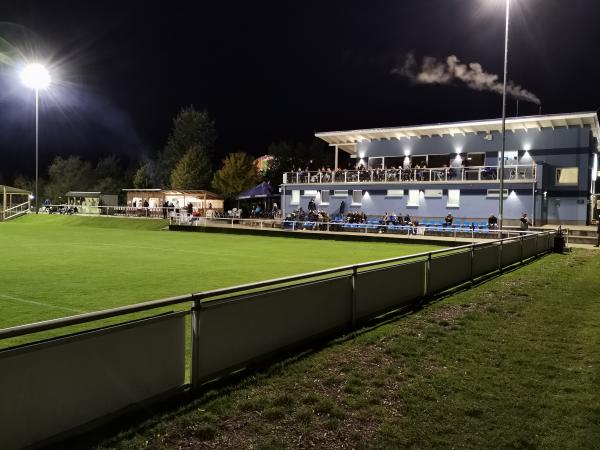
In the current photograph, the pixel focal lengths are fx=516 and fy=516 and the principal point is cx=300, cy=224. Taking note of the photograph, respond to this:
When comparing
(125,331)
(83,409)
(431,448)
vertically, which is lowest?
(431,448)

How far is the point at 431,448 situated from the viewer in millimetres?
4012

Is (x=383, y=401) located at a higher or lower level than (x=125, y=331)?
lower

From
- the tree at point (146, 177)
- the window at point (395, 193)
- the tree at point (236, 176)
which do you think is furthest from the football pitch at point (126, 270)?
the tree at point (146, 177)

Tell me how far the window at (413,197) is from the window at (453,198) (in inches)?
96.8

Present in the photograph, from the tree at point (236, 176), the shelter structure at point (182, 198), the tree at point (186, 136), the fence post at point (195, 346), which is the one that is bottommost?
the fence post at point (195, 346)

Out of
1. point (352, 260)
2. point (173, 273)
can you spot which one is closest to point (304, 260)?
point (352, 260)

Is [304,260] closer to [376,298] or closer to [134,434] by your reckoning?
[376,298]

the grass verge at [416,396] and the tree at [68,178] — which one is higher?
the tree at [68,178]

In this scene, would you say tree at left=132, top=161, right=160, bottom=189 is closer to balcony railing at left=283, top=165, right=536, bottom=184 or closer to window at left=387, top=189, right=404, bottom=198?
balcony railing at left=283, top=165, right=536, bottom=184

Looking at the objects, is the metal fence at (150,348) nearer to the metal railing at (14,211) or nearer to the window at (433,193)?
the window at (433,193)

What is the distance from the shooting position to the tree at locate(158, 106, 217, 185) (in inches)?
3595

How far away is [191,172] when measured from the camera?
3066 inches

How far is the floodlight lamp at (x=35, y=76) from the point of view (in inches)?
2030

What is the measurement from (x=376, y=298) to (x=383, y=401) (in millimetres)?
3414
